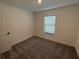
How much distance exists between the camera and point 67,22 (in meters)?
3.48

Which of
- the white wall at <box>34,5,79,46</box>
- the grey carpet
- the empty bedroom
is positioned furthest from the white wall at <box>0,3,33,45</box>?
the white wall at <box>34,5,79,46</box>

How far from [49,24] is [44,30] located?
0.67 meters

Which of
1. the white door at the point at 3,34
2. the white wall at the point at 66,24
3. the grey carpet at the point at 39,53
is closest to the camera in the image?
the grey carpet at the point at 39,53

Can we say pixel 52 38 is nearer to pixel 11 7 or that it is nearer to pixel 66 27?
pixel 66 27

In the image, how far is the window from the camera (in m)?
4.25

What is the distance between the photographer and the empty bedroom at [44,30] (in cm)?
261

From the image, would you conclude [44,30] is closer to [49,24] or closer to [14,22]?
[49,24]

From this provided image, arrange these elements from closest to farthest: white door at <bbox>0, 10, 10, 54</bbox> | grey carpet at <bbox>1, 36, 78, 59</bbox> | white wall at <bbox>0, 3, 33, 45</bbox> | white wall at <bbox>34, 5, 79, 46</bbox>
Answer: grey carpet at <bbox>1, 36, 78, 59</bbox> < white door at <bbox>0, 10, 10, 54</bbox> < white wall at <bbox>0, 3, 33, 45</bbox> < white wall at <bbox>34, 5, 79, 46</bbox>

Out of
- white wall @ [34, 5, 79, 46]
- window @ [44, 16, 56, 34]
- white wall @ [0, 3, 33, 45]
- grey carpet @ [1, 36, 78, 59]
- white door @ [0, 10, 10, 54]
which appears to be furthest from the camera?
window @ [44, 16, 56, 34]

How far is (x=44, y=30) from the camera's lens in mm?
4797

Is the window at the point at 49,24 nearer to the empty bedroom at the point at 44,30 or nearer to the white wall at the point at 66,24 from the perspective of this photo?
the empty bedroom at the point at 44,30

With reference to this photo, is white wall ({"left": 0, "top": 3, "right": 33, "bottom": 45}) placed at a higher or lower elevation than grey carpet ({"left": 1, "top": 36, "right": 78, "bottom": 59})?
higher

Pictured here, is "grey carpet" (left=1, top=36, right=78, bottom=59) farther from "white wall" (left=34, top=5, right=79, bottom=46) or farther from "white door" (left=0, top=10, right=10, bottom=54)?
"white wall" (left=34, top=5, right=79, bottom=46)

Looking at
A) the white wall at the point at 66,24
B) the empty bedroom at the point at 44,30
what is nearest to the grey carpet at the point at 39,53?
the empty bedroom at the point at 44,30
